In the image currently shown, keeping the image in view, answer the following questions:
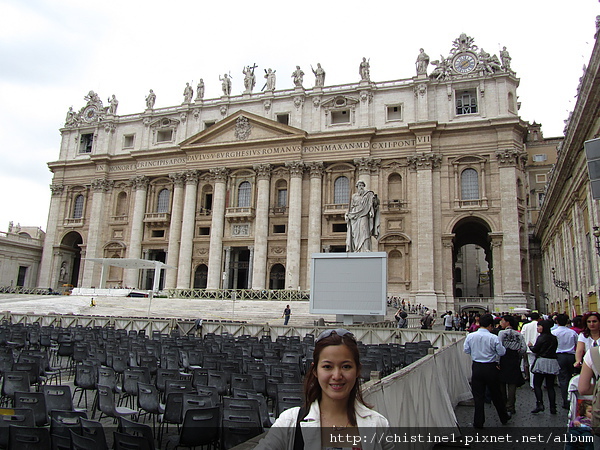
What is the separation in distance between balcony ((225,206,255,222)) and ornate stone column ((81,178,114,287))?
49.0 ft

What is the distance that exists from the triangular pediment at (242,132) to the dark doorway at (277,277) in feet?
40.3

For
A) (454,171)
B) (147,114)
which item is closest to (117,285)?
(147,114)

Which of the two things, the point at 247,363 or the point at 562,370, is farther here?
the point at 247,363

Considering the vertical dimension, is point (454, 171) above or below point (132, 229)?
above

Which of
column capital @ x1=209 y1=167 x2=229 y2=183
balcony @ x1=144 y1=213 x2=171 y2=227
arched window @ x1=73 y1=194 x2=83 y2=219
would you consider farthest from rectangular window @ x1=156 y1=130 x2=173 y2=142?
arched window @ x1=73 y1=194 x2=83 y2=219

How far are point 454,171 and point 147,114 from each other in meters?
32.7

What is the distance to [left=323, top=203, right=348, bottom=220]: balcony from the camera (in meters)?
42.2

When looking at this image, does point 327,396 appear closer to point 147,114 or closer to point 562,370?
point 562,370

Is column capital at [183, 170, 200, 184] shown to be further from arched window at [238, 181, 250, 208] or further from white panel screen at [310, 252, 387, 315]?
white panel screen at [310, 252, 387, 315]

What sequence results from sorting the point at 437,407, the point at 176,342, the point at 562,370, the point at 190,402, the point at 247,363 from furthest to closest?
the point at 176,342, the point at 247,363, the point at 562,370, the point at 437,407, the point at 190,402

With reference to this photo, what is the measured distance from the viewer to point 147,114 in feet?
167

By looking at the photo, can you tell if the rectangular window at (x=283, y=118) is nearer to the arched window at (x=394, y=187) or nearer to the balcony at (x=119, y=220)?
the arched window at (x=394, y=187)

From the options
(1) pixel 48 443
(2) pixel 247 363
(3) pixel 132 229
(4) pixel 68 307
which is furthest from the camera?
(3) pixel 132 229

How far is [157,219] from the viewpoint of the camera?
4759 cm
